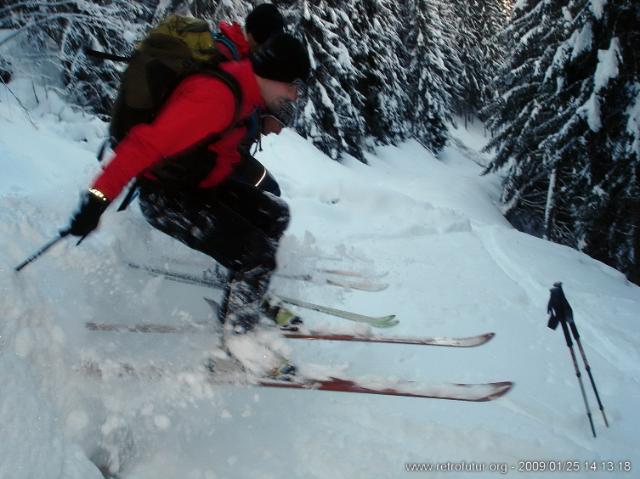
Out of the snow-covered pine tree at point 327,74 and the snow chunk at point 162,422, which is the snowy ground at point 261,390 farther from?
the snow-covered pine tree at point 327,74

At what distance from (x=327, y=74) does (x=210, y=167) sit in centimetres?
1422

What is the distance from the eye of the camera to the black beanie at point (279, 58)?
2.41 m

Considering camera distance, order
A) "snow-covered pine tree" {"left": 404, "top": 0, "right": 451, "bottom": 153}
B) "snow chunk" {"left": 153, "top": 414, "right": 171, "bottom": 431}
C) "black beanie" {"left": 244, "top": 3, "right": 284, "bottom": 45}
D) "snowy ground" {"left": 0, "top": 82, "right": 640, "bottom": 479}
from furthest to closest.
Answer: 1. "snow-covered pine tree" {"left": 404, "top": 0, "right": 451, "bottom": 153}
2. "black beanie" {"left": 244, "top": 3, "right": 284, "bottom": 45}
3. "snow chunk" {"left": 153, "top": 414, "right": 171, "bottom": 431}
4. "snowy ground" {"left": 0, "top": 82, "right": 640, "bottom": 479}

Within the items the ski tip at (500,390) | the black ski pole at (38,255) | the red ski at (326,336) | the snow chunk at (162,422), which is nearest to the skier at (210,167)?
the black ski pole at (38,255)

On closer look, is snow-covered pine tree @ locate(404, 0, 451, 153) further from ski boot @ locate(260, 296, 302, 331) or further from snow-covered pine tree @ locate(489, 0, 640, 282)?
ski boot @ locate(260, 296, 302, 331)

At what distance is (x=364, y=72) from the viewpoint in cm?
1916

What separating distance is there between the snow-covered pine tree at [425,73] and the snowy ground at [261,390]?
24.1 metres

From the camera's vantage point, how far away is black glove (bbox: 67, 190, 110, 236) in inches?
86.4

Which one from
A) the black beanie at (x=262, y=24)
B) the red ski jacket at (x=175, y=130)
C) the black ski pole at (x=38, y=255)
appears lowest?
the black ski pole at (x=38, y=255)

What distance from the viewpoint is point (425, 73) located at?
27.3m

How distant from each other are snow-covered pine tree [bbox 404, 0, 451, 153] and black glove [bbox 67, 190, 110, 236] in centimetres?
2745

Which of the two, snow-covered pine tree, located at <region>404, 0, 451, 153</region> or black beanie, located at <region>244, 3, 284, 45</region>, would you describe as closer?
black beanie, located at <region>244, 3, 284, 45</region>

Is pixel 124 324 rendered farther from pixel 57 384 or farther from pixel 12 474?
pixel 12 474

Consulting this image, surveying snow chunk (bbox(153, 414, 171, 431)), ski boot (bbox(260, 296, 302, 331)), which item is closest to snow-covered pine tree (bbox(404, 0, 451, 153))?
ski boot (bbox(260, 296, 302, 331))
